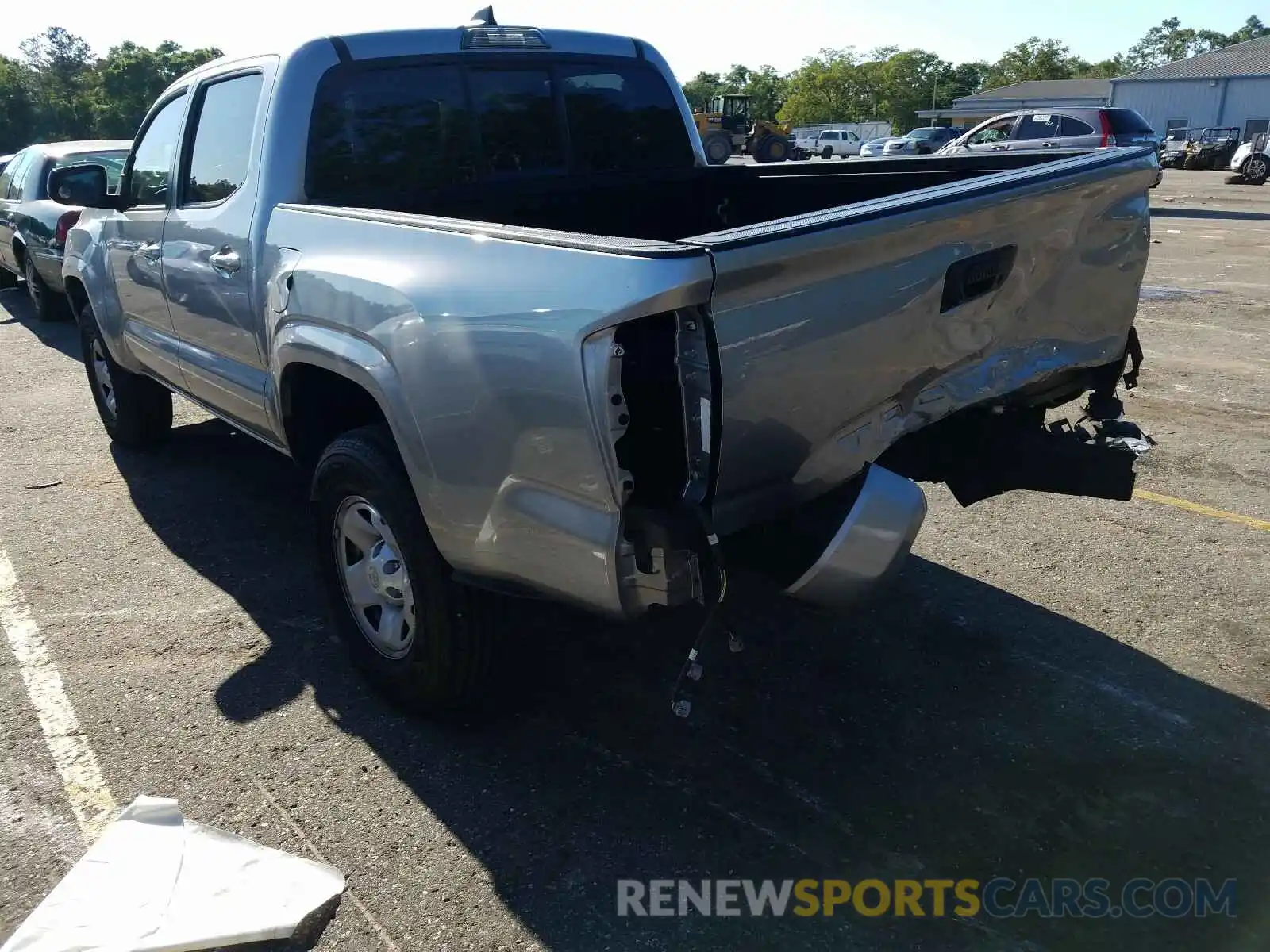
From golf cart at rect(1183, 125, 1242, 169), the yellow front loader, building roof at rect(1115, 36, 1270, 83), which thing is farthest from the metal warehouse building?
the yellow front loader

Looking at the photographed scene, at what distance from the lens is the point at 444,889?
2.63m

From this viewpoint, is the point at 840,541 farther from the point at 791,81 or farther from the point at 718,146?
the point at 791,81

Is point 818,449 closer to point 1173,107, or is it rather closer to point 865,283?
point 865,283

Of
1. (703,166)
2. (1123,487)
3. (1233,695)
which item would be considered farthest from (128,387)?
(1233,695)

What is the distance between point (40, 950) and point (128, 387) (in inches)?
167

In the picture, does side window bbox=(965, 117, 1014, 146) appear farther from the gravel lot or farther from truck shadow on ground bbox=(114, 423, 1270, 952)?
truck shadow on ground bbox=(114, 423, 1270, 952)

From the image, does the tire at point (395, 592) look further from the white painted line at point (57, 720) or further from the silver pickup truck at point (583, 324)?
the white painted line at point (57, 720)

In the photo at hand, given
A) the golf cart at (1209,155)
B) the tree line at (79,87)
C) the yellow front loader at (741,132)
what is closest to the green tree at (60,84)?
the tree line at (79,87)

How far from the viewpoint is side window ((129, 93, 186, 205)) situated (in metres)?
4.73

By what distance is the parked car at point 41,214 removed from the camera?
31.9 ft

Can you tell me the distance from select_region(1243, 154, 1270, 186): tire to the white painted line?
3509cm

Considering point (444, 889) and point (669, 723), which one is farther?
point (669, 723)

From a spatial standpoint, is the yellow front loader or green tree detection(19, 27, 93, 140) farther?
green tree detection(19, 27, 93, 140)

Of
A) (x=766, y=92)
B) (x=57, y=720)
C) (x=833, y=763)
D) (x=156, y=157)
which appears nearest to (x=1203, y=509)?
(x=833, y=763)
